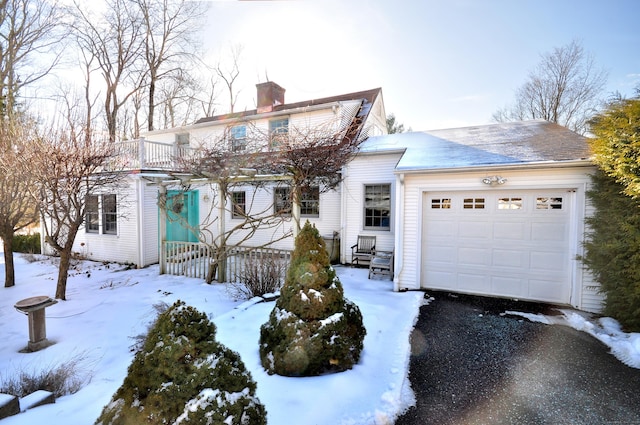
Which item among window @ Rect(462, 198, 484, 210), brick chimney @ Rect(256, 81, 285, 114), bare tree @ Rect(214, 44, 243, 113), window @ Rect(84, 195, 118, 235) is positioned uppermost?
bare tree @ Rect(214, 44, 243, 113)

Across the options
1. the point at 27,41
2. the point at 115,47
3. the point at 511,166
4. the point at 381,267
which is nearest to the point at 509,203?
the point at 511,166

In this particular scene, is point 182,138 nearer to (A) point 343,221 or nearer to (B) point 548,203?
(A) point 343,221

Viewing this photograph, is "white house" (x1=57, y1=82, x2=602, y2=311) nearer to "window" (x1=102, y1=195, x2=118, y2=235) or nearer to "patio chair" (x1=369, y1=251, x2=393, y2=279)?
"patio chair" (x1=369, y1=251, x2=393, y2=279)

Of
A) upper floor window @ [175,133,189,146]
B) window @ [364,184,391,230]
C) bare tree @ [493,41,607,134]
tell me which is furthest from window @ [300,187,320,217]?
bare tree @ [493,41,607,134]

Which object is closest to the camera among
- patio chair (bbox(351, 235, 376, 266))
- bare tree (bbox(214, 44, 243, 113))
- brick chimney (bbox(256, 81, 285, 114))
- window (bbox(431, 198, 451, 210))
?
window (bbox(431, 198, 451, 210))

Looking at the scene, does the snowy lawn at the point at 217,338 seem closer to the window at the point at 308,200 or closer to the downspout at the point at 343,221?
the downspout at the point at 343,221

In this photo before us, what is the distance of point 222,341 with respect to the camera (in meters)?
4.06

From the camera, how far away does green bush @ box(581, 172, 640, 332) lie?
4582mm

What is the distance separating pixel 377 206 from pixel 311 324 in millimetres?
6599

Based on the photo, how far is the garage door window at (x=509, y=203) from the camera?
240 inches

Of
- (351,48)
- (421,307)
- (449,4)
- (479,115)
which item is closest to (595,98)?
(479,115)

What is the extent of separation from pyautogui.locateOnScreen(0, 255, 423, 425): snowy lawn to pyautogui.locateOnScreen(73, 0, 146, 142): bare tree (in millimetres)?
13478

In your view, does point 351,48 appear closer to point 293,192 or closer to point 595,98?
point 293,192

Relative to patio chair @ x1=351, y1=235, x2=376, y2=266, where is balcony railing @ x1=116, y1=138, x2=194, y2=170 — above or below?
above
